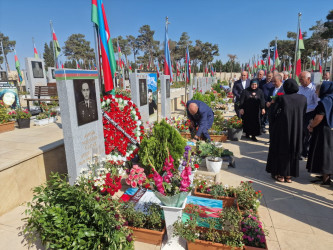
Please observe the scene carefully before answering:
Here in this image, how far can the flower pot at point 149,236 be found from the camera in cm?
243

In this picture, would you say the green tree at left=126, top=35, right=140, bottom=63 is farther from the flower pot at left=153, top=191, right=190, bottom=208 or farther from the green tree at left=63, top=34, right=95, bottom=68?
the flower pot at left=153, top=191, right=190, bottom=208

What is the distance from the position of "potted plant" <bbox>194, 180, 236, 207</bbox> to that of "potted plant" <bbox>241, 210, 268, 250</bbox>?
1.94 ft

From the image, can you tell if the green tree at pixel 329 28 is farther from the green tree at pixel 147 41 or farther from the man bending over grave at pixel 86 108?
the man bending over grave at pixel 86 108

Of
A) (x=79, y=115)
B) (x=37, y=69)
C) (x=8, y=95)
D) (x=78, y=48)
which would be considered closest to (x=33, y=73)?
(x=37, y=69)

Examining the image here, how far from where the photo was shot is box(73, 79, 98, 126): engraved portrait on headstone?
306 centimetres

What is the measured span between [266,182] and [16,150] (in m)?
4.71

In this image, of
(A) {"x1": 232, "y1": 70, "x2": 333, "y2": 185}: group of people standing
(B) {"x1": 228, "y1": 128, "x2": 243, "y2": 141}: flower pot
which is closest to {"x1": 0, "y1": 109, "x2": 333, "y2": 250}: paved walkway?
(A) {"x1": 232, "y1": 70, "x2": 333, "y2": 185}: group of people standing

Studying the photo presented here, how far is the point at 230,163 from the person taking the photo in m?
4.65

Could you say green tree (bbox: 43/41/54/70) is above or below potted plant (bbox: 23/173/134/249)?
above

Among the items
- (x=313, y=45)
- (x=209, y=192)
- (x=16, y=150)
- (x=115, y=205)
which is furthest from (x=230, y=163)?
(x=313, y=45)

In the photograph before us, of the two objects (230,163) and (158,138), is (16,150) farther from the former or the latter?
(230,163)

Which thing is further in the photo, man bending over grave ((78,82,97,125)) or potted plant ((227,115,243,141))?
potted plant ((227,115,243,141))

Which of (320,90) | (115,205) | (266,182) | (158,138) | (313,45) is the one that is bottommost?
(266,182)

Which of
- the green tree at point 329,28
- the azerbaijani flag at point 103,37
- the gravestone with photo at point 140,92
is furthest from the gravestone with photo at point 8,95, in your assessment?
the green tree at point 329,28
